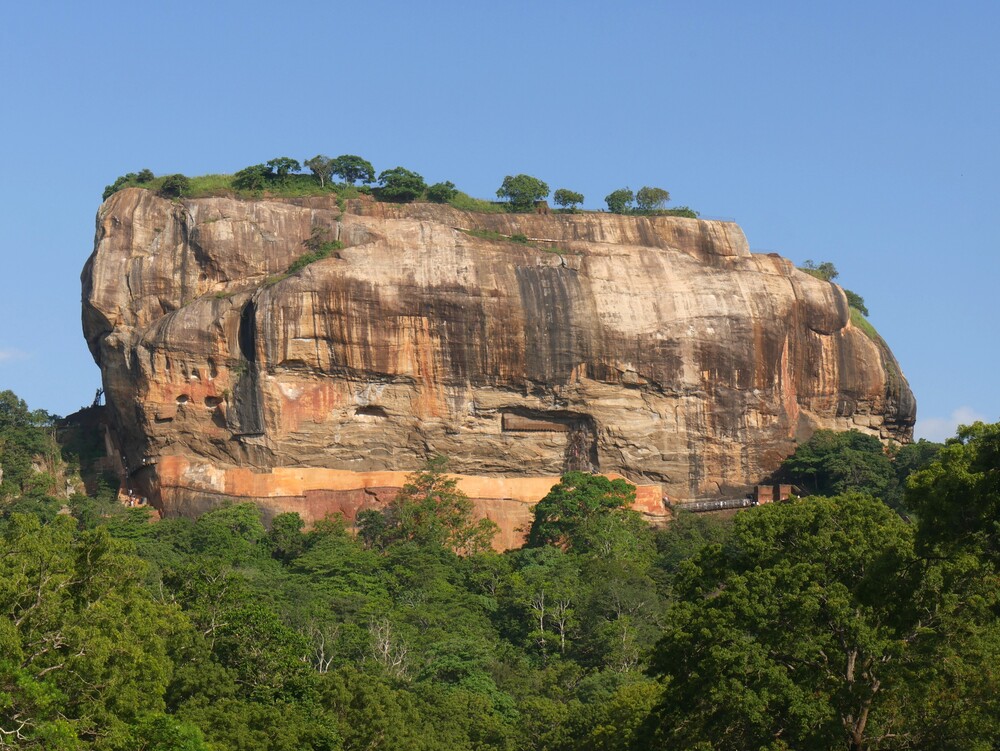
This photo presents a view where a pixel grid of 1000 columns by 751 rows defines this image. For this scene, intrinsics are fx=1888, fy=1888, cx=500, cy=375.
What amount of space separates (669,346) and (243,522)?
1466 cm

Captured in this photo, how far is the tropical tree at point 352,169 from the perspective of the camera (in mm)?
63750

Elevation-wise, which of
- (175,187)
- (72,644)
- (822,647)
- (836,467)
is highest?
(175,187)

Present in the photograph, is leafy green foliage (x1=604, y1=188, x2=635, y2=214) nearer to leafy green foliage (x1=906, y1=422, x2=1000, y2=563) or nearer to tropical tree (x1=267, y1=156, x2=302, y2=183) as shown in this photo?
tropical tree (x1=267, y1=156, x2=302, y2=183)

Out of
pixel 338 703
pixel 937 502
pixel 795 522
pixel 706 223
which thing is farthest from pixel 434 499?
pixel 937 502

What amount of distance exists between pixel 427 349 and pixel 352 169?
8.79 m

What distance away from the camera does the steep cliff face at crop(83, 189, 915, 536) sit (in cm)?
5722

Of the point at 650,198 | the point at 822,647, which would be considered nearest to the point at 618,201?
the point at 650,198

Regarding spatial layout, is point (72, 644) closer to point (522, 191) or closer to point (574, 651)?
point (574, 651)

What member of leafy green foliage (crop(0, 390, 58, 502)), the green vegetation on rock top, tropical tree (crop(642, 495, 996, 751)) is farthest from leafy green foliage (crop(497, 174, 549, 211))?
tropical tree (crop(642, 495, 996, 751))

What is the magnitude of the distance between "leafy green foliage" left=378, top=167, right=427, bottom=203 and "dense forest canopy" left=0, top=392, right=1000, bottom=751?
17.9m

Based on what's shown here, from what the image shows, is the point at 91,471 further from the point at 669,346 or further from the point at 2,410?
the point at 669,346

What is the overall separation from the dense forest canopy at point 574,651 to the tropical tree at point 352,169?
1910 centimetres

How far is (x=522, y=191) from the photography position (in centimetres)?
6481

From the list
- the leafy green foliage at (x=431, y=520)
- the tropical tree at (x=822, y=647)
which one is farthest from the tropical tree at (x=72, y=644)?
the leafy green foliage at (x=431, y=520)
